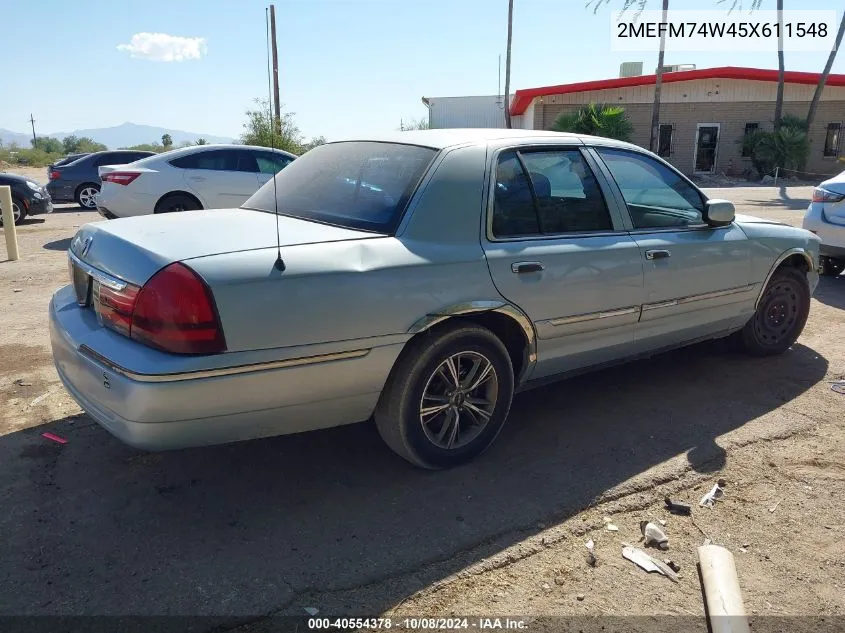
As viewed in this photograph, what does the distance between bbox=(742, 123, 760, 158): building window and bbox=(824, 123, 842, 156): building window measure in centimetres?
370

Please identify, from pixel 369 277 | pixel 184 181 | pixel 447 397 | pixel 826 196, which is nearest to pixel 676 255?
pixel 447 397

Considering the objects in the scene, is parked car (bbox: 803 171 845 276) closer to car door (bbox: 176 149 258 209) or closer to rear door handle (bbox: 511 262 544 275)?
rear door handle (bbox: 511 262 544 275)

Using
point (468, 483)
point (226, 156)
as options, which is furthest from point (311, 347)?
point (226, 156)

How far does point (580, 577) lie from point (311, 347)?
139 centimetres

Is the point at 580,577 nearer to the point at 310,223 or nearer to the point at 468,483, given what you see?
the point at 468,483

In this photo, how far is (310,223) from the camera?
3430 millimetres

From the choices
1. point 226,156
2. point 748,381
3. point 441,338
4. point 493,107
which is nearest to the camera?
point 441,338

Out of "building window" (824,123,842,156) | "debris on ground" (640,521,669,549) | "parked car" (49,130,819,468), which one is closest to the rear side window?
"parked car" (49,130,819,468)

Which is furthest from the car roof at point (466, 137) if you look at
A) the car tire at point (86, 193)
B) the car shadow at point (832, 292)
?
the car tire at point (86, 193)

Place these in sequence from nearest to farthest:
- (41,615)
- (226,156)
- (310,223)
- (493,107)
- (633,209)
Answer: (41,615) < (310,223) < (633,209) < (226,156) < (493,107)

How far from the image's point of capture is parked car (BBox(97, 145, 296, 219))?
9.91 m

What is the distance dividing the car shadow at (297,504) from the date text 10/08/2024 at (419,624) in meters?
0.06

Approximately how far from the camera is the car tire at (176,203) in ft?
32.7

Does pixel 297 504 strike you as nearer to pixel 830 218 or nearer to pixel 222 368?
pixel 222 368
